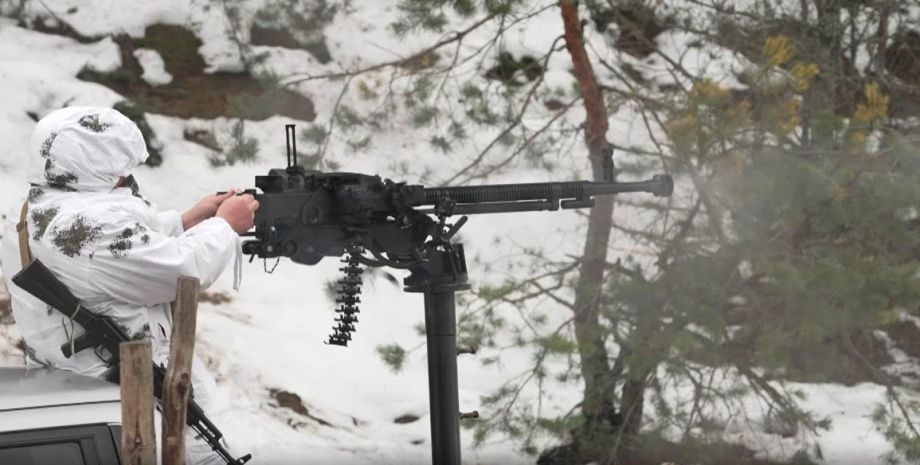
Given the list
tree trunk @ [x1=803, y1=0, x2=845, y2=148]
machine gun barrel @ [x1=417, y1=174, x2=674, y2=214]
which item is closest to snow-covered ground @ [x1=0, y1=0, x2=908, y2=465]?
tree trunk @ [x1=803, y1=0, x2=845, y2=148]

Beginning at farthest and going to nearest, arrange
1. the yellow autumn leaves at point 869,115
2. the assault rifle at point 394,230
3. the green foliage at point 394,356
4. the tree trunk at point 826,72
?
the green foliage at point 394,356 < the tree trunk at point 826,72 < the yellow autumn leaves at point 869,115 < the assault rifle at point 394,230

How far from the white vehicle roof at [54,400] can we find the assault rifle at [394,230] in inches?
23.2

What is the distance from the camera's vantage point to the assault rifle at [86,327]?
279 cm

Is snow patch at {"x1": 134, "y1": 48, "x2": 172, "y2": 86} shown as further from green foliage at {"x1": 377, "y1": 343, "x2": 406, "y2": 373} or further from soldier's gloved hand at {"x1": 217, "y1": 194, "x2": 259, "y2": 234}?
soldier's gloved hand at {"x1": 217, "y1": 194, "x2": 259, "y2": 234}

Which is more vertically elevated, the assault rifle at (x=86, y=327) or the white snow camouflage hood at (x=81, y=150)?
the white snow camouflage hood at (x=81, y=150)

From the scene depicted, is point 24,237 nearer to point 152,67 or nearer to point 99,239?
point 99,239

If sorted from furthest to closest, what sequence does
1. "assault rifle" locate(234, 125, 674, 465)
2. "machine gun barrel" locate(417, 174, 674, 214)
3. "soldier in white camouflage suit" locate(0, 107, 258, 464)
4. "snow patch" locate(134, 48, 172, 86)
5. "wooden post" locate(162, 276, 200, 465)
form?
"snow patch" locate(134, 48, 172, 86), "machine gun barrel" locate(417, 174, 674, 214), "assault rifle" locate(234, 125, 674, 465), "soldier in white camouflage suit" locate(0, 107, 258, 464), "wooden post" locate(162, 276, 200, 465)

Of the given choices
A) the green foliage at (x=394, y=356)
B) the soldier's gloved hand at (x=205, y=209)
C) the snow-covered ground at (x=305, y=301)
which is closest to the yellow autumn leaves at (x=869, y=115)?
the snow-covered ground at (x=305, y=301)

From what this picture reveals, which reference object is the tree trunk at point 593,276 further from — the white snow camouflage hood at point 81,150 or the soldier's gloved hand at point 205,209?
the white snow camouflage hood at point 81,150

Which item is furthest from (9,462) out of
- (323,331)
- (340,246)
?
(323,331)

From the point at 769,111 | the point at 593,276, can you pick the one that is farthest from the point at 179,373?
the point at 769,111

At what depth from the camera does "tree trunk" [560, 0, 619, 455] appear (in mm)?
5906

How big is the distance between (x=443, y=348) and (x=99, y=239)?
129 centimetres

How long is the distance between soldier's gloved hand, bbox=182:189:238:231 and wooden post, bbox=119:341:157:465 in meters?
0.67
